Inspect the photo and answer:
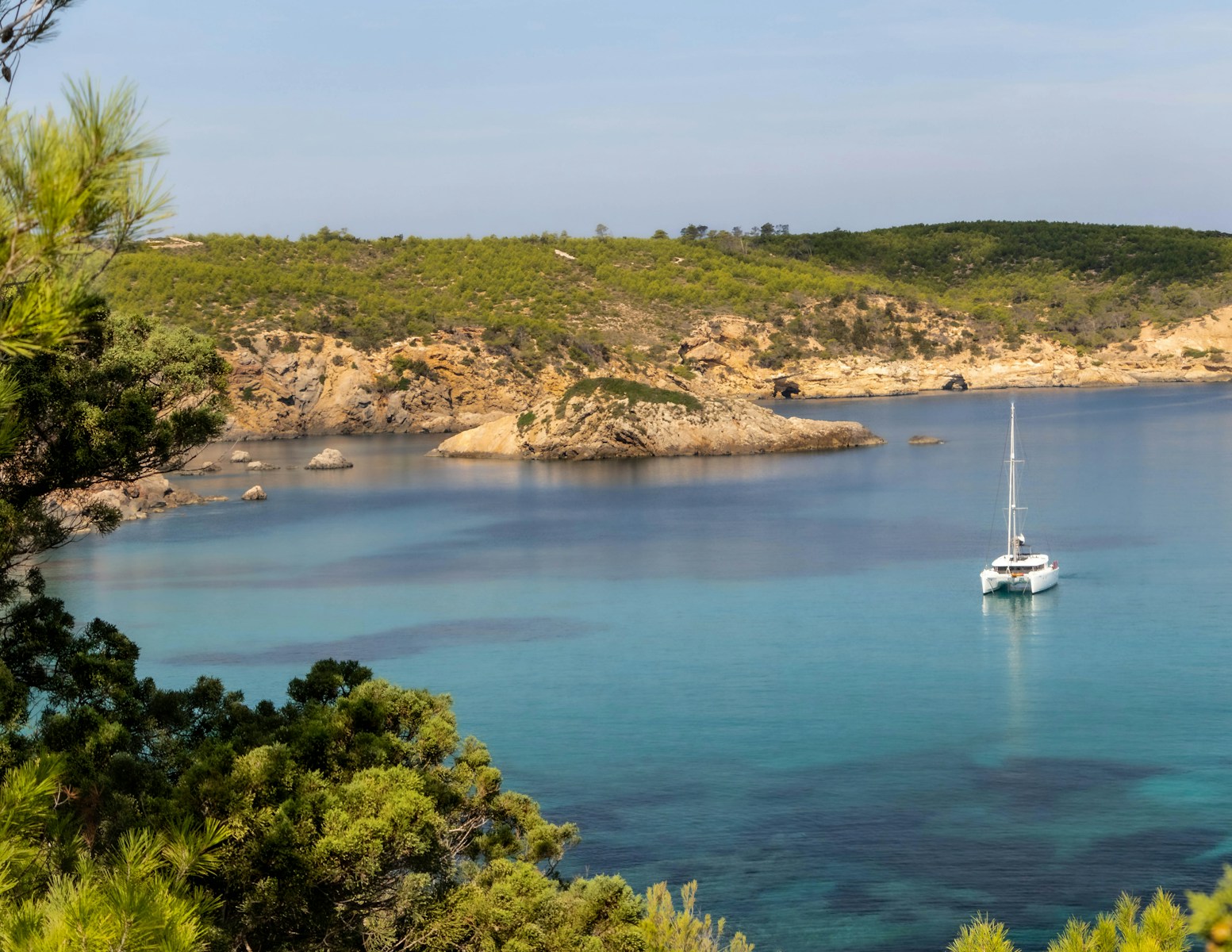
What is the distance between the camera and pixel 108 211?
555 centimetres

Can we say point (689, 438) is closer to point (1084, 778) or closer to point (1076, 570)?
point (1076, 570)

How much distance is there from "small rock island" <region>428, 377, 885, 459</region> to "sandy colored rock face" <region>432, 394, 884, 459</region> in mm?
38

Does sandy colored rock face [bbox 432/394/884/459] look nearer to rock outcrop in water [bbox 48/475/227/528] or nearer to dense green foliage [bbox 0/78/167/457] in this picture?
rock outcrop in water [bbox 48/475/227/528]

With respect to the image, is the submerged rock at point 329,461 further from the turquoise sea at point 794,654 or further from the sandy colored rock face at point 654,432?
the sandy colored rock face at point 654,432

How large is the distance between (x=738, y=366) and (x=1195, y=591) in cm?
7260

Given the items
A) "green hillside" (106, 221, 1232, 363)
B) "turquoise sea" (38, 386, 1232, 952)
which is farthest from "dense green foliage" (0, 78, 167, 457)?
"green hillside" (106, 221, 1232, 363)

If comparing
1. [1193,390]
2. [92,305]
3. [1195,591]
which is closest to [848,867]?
[92,305]

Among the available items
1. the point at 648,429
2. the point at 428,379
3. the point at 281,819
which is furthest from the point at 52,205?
→ the point at 428,379

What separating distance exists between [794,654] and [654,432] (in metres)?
37.7

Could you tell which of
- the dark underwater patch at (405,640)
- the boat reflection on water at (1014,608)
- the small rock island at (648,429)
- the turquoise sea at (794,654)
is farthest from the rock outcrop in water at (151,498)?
the boat reflection on water at (1014,608)

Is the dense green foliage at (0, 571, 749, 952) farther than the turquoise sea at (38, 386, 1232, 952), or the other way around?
the turquoise sea at (38, 386, 1232, 952)

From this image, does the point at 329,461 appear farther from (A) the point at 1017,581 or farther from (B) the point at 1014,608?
(B) the point at 1014,608

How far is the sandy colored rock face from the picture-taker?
64312 millimetres

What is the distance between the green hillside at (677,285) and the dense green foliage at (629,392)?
20.4 metres
